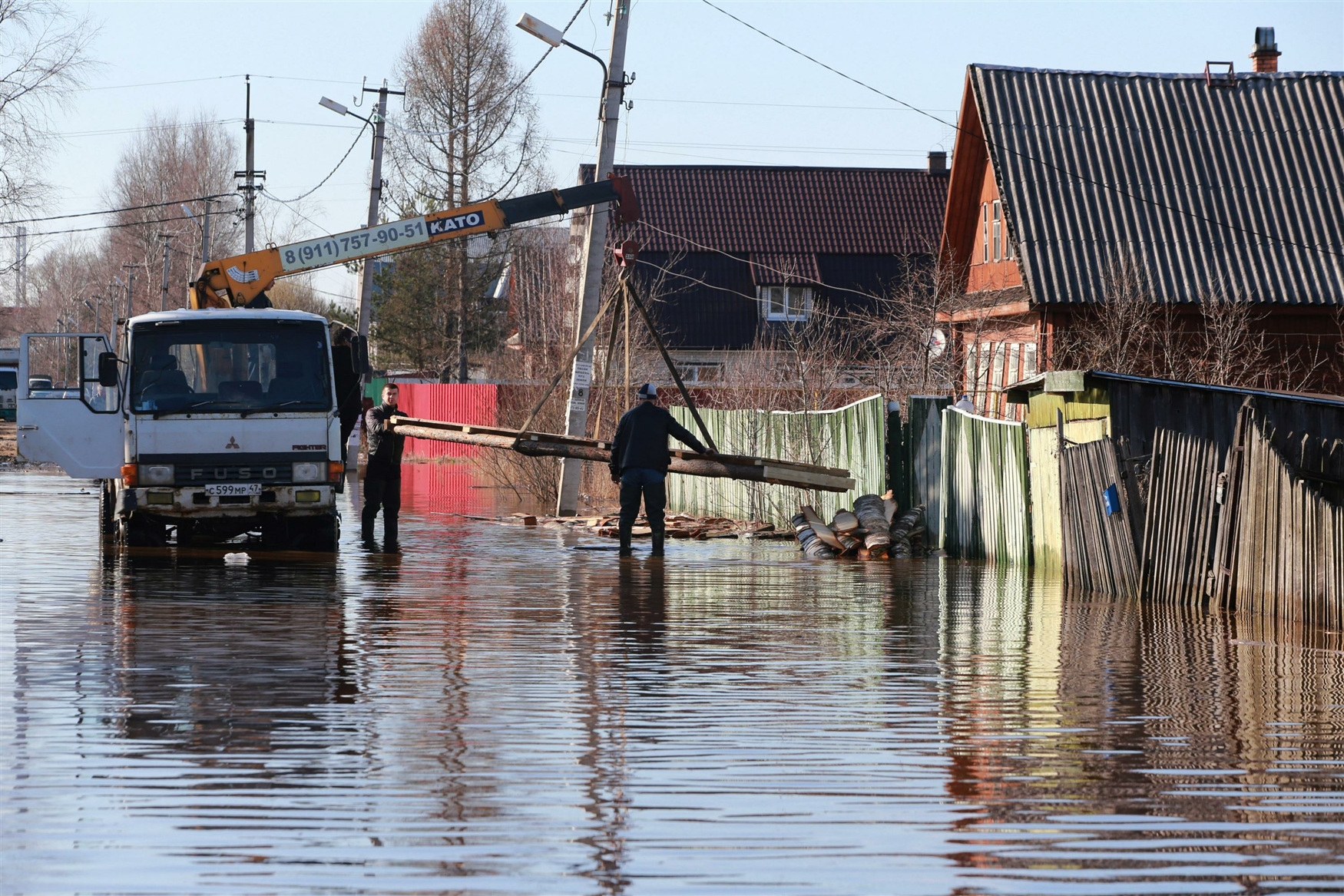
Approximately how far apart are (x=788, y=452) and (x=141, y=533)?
8.97 metres

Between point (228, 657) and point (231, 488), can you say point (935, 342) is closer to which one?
point (231, 488)

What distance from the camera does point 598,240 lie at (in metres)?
23.8

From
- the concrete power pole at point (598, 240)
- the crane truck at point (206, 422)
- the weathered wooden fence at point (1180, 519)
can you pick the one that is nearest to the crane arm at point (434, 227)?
the concrete power pole at point (598, 240)

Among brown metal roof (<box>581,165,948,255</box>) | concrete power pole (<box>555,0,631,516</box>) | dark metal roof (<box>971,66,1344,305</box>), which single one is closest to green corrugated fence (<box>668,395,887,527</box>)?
concrete power pole (<box>555,0,631,516</box>)

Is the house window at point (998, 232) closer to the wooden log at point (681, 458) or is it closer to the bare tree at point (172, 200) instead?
the wooden log at point (681, 458)

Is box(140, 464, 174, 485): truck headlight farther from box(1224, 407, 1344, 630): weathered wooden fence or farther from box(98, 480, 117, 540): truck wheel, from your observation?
box(1224, 407, 1344, 630): weathered wooden fence

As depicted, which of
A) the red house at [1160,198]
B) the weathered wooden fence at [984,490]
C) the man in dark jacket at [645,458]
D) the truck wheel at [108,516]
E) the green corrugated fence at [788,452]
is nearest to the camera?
the weathered wooden fence at [984,490]

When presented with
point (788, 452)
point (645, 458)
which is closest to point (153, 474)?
point (645, 458)

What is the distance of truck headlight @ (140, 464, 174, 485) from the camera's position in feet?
52.2

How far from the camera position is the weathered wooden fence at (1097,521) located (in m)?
13.9

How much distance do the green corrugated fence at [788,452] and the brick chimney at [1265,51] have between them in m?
17.3

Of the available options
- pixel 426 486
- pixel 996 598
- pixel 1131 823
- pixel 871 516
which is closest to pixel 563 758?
pixel 1131 823

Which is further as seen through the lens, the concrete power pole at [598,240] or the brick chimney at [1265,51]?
the brick chimney at [1265,51]

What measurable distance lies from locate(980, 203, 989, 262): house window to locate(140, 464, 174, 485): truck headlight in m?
21.1
